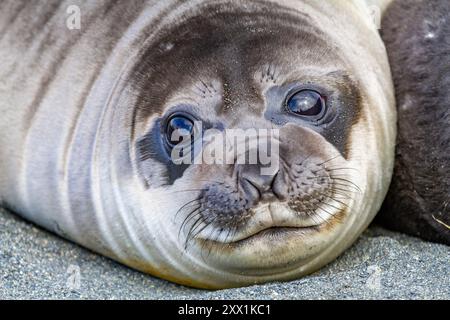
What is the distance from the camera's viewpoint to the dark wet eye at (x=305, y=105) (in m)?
3.74

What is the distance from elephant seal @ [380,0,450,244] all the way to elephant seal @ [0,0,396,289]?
0.09m

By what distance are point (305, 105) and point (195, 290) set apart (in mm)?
814

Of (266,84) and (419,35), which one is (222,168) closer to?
(266,84)

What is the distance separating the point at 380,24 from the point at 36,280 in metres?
1.81

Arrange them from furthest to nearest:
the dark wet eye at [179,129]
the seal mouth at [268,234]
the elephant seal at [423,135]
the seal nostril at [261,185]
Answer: the elephant seal at [423,135], the dark wet eye at [179,129], the seal mouth at [268,234], the seal nostril at [261,185]

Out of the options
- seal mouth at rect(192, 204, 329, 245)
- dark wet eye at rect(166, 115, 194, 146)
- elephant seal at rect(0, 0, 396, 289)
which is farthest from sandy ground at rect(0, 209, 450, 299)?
dark wet eye at rect(166, 115, 194, 146)

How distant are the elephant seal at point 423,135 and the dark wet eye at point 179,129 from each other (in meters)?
0.92

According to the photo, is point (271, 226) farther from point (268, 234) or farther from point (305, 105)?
point (305, 105)

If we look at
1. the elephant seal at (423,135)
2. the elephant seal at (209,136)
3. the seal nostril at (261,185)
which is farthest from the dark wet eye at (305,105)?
the elephant seal at (423,135)

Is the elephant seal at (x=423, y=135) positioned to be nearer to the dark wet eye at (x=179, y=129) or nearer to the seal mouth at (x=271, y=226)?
the seal mouth at (x=271, y=226)

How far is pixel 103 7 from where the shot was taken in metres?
4.15

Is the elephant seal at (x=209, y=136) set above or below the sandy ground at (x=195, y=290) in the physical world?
above

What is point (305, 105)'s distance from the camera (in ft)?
12.3

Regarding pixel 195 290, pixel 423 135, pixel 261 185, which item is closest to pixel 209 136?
pixel 261 185
